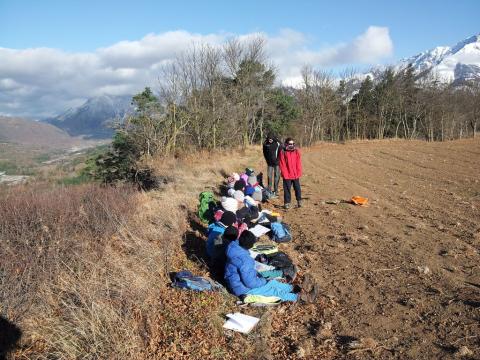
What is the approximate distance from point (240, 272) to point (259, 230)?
2.31 m

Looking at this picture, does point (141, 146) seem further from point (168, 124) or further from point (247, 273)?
point (247, 273)

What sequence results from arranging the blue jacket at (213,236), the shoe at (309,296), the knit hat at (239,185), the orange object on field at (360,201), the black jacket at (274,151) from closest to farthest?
the shoe at (309,296) < the blue jacket at (213,236) < the orange object on field at (360,201) < the knit hat at (239,185) < the black jacket at (274,151)

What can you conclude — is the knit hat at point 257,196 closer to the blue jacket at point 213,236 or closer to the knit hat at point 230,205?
the knit hat at point 230,205

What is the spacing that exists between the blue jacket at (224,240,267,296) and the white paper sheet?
6.35ft

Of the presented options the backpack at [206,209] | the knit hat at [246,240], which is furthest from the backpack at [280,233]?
the knit hat at [246,240]

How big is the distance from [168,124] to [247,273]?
20321 millimetres

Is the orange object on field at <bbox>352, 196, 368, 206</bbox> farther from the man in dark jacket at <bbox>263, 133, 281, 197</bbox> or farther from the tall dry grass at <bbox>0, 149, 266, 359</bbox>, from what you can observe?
the tall dry grass at <bbox>0, 149, 266, 359</bbox>

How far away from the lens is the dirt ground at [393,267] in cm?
423

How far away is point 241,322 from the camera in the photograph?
15.8 feet

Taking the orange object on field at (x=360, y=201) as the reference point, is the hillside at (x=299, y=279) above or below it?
below

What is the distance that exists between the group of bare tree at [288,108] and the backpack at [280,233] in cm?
1713

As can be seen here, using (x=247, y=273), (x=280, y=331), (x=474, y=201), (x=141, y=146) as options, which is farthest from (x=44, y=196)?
(x=141, y=146)

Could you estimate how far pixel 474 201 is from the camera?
31.4 feet

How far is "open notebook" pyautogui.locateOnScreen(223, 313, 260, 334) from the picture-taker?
4730 millimetres
